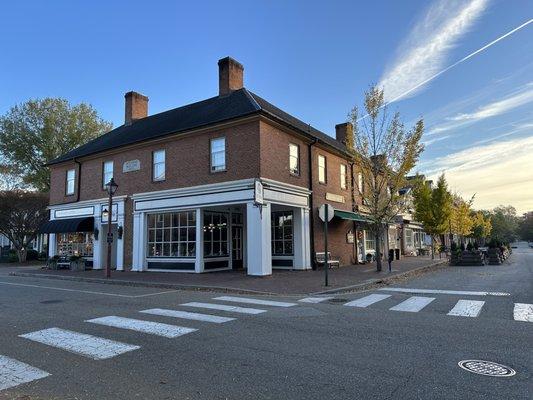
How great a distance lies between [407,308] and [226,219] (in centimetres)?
1318

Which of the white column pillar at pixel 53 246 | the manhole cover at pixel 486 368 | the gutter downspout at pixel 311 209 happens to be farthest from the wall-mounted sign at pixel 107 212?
the manhole cover at pixel 486 368

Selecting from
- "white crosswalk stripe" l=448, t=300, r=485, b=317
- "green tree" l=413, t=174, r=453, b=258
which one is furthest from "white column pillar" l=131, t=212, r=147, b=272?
"green tree" l=413, t=174, r=453, b=258

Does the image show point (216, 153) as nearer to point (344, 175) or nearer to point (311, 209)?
point (311, 209)

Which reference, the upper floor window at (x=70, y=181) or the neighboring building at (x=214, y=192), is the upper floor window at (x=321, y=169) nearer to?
the neighboring building at (x=214, y=192)

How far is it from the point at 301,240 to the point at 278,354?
14.7 metres

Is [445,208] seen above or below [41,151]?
below

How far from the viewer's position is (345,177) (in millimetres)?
25859

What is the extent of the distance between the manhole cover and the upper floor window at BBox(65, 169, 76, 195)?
25.4 m

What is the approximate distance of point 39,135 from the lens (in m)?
41.7

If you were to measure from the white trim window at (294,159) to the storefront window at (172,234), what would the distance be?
17.0 ft

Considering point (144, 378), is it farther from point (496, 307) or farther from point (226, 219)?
point (226, 219)

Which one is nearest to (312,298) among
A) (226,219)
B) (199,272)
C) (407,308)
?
(407,308)

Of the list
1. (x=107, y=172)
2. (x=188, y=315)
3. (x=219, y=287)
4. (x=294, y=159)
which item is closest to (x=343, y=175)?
(x=294, y=159)

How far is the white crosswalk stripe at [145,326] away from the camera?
7246 mm
